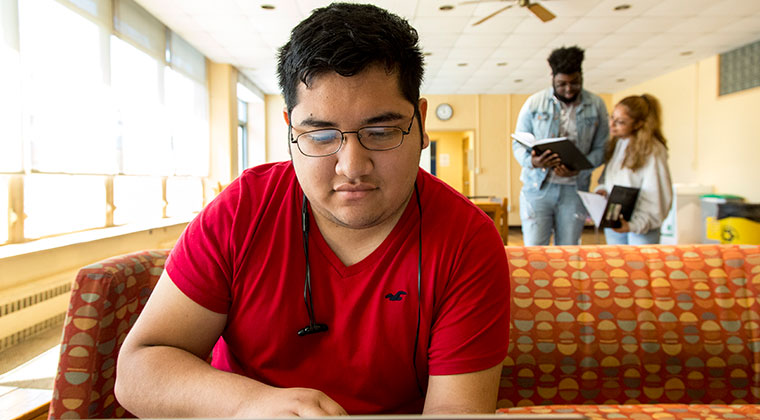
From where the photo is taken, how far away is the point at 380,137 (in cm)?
87

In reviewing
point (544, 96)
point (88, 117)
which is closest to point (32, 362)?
point (88, 117)

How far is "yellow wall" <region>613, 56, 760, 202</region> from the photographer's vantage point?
6.68 metres

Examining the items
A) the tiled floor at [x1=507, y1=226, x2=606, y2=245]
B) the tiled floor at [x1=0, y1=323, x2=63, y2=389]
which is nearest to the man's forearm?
the tiled floor at [x1=0, y1=323, x2=63, y2=389]

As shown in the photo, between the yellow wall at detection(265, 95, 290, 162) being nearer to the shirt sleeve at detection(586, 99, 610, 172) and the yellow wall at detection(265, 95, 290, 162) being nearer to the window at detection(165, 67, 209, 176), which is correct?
the window at detection(165, 67, 209, 176)

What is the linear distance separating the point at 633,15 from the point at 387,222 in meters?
5.90

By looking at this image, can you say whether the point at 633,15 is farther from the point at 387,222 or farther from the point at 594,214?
the point at 387,222

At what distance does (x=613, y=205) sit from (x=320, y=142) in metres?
2.23

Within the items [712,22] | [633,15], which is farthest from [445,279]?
[712,22]

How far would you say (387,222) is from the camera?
38.3 inches

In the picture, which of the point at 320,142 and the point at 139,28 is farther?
the point at 139,28

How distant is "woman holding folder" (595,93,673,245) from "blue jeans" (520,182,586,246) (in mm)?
203

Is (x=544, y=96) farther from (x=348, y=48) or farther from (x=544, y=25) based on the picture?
(x=544, y=25)

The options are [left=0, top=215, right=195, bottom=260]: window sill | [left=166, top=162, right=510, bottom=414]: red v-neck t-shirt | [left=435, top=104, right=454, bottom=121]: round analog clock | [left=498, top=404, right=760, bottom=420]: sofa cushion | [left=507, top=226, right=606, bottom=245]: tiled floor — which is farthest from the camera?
[left=435, top=104, right=454, bottom=121]: round analog clock

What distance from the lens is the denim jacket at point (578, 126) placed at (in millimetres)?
2691
